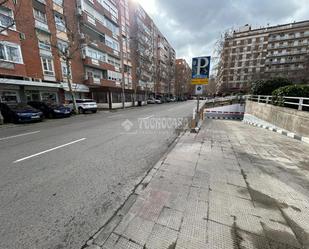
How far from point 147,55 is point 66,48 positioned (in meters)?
30.8

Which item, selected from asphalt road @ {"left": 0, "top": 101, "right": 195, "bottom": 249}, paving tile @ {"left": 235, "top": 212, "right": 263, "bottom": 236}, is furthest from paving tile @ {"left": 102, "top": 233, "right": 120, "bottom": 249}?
paving tile @ {"left": 235, "top": 212, "right": 263, "bottom": 236}

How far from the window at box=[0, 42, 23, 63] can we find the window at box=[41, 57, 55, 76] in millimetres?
2589

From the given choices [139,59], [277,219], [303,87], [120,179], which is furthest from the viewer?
[139,59]

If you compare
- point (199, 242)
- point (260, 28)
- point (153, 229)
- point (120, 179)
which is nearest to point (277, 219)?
point (199, 242)

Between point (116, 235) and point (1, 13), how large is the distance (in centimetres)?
2028

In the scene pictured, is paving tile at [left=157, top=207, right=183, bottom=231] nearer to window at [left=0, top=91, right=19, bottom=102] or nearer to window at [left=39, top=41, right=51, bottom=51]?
window at [left=0, top=91, right=19, bottom=102]

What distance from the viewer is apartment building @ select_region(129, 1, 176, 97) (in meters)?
37.0

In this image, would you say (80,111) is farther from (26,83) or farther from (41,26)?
(41,26)

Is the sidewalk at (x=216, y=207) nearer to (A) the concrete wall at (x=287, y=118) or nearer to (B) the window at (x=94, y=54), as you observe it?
(A) the concrete wall at (x=287, y=118)

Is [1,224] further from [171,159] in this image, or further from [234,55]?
[234,55]

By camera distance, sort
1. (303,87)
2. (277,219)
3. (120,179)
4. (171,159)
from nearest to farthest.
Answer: (277,219) < (120,179) < (171,159) < (303,87)

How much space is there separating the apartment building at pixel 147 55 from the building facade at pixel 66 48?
479 mm

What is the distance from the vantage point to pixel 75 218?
86.7 inches

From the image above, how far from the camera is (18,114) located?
11.4 metres
